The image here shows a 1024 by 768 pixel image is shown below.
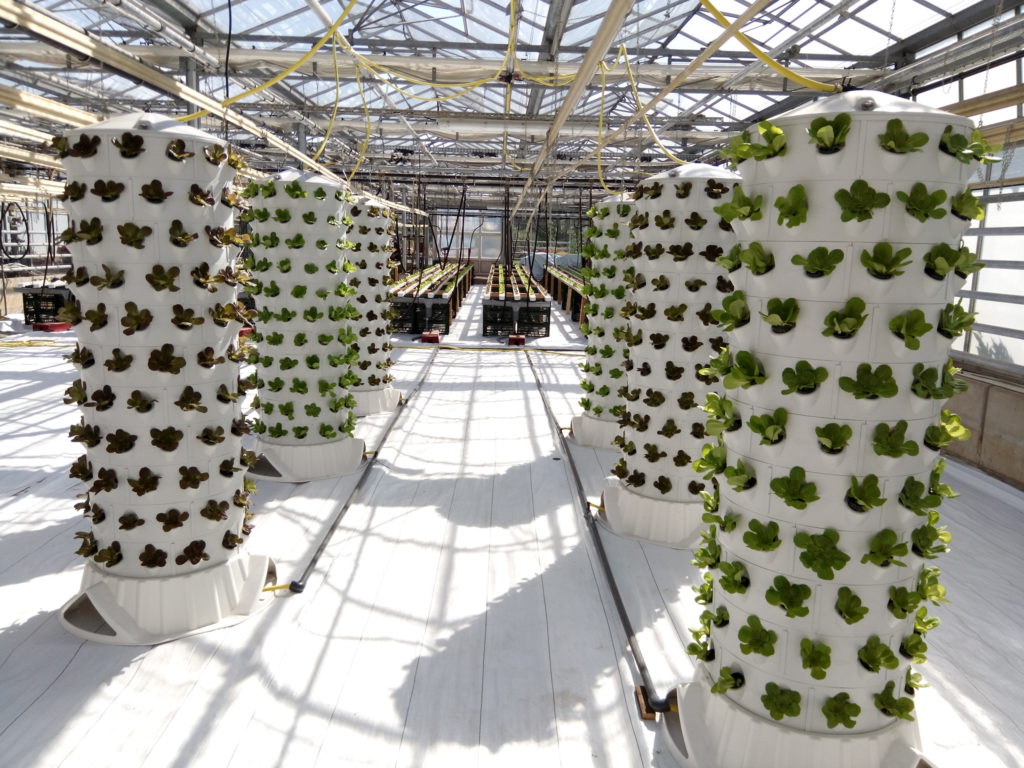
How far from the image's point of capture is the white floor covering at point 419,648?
8.06ft

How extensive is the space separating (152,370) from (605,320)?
3938 mm

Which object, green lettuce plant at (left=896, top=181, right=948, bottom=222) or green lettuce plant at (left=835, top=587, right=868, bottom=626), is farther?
green lettuce plant at (left=835, top=587, right=868, bottom=626)

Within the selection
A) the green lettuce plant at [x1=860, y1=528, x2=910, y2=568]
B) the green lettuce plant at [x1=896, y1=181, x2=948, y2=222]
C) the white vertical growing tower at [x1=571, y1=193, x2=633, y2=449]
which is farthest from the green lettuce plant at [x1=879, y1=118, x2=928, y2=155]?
the white vertical growing tower at [x1=571, y1=193, x2=633, y2=449]

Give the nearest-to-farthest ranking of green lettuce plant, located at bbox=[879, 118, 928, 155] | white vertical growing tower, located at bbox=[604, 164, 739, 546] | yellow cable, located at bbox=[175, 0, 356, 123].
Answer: green lettuce plant, located at bbox=[879, 118, 928, 155] → yellow cable, located at bbox=[175, 0, 356, 123] → white vertical growing tower, located at bbox=[604, 164, 739, 546]

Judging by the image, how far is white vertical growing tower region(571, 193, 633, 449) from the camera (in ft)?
19.3

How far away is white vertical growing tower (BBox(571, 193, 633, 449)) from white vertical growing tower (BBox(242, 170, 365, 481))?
2.12m

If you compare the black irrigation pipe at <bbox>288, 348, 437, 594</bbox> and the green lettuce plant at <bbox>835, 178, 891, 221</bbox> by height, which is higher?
the green lettuce plant at <bbox>835, 178, 891, 221</bbox>

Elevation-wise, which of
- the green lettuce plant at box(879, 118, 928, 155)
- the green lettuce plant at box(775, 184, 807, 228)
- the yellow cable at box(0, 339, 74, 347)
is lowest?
the yellow cable at box(0, 339, 74, 347)

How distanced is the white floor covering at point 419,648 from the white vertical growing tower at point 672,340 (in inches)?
11.0

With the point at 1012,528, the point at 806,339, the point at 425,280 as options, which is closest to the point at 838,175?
the point at 806,339

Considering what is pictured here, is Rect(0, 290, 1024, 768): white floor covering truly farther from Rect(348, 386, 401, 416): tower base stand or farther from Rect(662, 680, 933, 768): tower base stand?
Rect(348, 386, 401, 416): tower base stand

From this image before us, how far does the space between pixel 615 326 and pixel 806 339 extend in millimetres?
3914

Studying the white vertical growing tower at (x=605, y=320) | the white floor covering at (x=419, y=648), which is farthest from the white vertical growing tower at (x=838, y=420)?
the white vertical growing tower at (x=605, y=320)

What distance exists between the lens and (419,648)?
304cm
